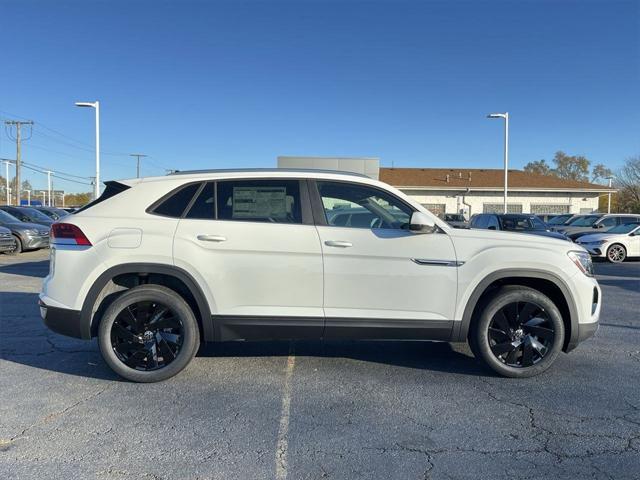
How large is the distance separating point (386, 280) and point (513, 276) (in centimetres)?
115

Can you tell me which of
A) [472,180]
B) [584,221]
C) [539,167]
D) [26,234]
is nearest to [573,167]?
[539,167]

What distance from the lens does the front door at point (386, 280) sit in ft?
13.4

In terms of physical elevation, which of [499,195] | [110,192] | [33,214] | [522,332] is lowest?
[522,332]

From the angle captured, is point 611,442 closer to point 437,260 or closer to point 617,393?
point 617,393

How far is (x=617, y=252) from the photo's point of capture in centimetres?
1496

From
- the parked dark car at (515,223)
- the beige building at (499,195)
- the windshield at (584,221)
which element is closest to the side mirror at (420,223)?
the parked dark car at (515,223)

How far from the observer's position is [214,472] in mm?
2855

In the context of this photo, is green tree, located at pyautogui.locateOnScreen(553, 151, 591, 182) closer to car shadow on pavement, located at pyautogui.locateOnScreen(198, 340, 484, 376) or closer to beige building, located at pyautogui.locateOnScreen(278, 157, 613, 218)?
beige building, located at pyautogui.locateOnScreen(278, 157, 613, 218)

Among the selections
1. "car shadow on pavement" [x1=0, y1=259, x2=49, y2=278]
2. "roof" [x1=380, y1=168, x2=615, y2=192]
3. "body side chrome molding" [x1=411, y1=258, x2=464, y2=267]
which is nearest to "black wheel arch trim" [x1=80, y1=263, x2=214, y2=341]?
"body side chrome molding" [x1=411, y1=258, x2=464, y2=267]

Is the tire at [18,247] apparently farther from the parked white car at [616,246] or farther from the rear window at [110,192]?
the parked white car at [616,246]

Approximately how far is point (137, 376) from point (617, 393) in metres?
4.18

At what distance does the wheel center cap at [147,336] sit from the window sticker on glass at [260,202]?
4.19ft

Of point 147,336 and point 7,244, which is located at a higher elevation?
point 7,244

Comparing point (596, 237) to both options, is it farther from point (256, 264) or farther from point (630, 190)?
point (630, 190)
